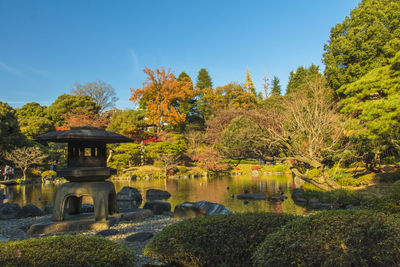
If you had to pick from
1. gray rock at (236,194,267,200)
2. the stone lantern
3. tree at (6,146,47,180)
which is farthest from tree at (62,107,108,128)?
the stone lantern

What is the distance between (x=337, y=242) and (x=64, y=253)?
2727mm

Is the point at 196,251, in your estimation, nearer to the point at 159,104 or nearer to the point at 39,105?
the point at 159,104

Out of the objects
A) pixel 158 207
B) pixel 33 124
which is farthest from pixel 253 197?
pixel 33 124

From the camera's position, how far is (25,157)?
21.4 meters

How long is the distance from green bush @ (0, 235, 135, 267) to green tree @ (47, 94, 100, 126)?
30.6 meters

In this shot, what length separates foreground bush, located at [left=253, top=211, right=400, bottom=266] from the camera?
234cm

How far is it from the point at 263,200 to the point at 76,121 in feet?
73.5

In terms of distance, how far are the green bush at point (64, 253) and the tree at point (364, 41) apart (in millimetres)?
17604

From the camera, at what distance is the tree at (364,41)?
16484 mm

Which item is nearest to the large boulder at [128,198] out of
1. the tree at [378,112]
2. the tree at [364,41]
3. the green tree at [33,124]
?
the tree at [378,112]

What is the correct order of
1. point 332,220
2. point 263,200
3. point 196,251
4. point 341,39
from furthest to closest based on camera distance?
point 341,39, point 263,200, point 196,251, point 332,220

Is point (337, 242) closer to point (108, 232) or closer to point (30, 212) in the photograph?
point (108, 232)

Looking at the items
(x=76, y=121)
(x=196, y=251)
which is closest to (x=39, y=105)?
(x=76, y=121)

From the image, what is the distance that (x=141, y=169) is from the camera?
2689 centimetres
